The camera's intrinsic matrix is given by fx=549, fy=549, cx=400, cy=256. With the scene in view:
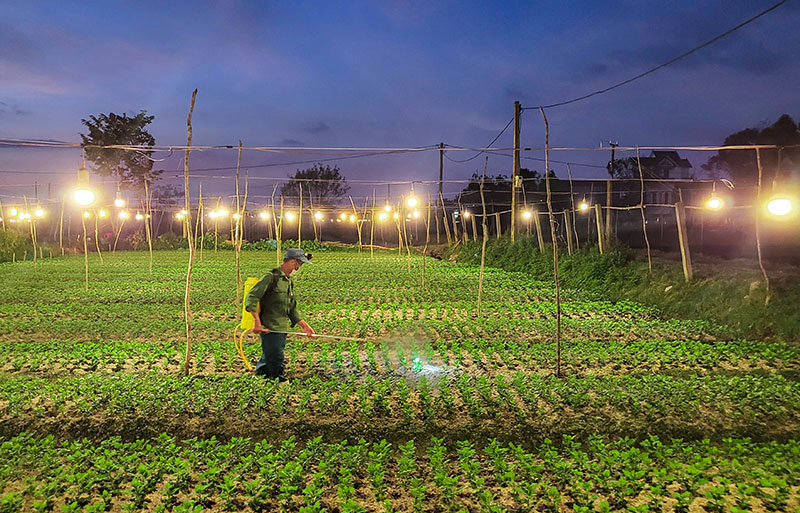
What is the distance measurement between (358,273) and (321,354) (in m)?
14.6

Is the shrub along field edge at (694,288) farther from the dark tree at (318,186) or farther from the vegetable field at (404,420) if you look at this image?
the dark tree at (318,186)

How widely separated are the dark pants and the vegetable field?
28cm

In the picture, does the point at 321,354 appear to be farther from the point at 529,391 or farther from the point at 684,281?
the point at 684,281

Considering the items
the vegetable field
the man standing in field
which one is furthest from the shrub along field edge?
the man standing in field

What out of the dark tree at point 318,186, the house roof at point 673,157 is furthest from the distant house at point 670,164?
the dark tree at point 318,186

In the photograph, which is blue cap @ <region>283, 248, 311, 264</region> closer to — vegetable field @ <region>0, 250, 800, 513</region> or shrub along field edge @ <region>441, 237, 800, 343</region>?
vegetable field @ <region>0, 250, 800, 513</region>

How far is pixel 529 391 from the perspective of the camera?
23.0 feet

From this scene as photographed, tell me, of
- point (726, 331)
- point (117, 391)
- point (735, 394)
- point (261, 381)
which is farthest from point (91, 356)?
point (726, 331)

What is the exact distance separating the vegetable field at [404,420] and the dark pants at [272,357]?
0.28 meters

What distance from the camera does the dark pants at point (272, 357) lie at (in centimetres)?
759

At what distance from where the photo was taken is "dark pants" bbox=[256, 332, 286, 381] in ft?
24.9

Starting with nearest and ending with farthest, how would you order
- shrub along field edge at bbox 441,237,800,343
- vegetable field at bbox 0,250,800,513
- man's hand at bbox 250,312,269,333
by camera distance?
vegetable field at bbox 0,250,800,513, man's hand at bbox 250,312,269,333, shrub along field edge at bbox 441,237,800,343

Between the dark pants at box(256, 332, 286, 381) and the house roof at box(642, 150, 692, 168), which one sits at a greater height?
the house roof at box(642, 150, 692, 168)

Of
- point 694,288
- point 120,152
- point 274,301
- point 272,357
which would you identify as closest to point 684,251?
point 694,288
